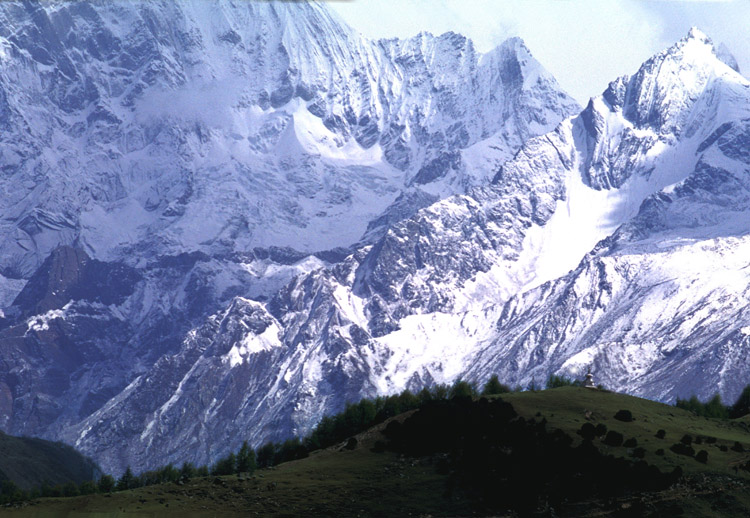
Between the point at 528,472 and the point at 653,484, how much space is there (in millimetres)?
17575

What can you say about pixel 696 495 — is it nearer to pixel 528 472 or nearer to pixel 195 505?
pixel 528 472

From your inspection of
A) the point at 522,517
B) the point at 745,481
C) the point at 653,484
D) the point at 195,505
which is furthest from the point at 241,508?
the point at 745,481

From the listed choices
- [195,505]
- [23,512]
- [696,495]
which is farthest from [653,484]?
[23,512]

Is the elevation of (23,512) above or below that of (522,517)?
above

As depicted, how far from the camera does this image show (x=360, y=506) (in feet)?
642

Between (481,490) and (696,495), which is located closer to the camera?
(696,495)

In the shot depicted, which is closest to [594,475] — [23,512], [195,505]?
[195,505]

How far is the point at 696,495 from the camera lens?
616 feet

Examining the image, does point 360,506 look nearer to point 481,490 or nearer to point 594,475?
point 481,490

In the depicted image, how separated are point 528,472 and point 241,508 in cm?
3965

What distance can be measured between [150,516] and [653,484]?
66509 mm

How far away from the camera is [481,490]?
656 feet

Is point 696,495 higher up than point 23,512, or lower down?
lower down

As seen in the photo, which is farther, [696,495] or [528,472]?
[528,472]
